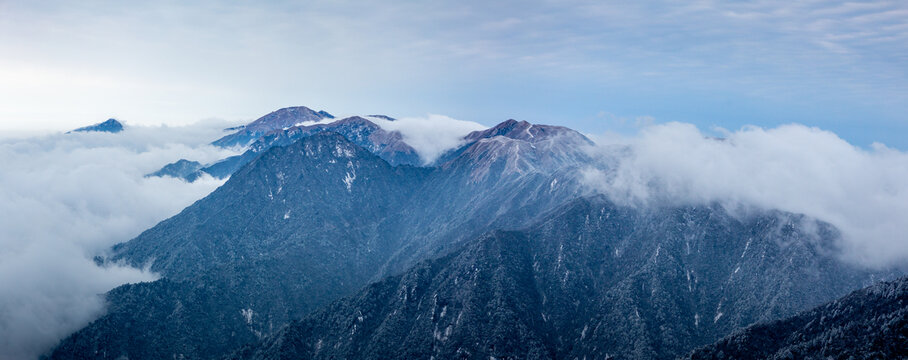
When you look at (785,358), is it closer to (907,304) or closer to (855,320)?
(855,320)

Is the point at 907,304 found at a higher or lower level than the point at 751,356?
higher

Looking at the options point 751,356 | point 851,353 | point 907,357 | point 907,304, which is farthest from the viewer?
point 751,356

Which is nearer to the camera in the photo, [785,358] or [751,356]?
[785,358]

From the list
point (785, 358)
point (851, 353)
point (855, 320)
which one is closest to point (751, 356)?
point (785, 358)

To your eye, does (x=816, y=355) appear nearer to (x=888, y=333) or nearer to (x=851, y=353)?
(x=851, y=353)

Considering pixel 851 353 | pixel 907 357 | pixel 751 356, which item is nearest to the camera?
pixel 907 357

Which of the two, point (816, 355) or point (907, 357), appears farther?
point (816, 355)

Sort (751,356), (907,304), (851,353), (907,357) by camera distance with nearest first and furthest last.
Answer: (907,357) → (851,353) → (907,304) → (751,356)

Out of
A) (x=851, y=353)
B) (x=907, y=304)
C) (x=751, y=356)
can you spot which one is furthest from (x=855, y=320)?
(x=751, y=356)

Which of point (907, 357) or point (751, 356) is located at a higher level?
point (907, 357)
